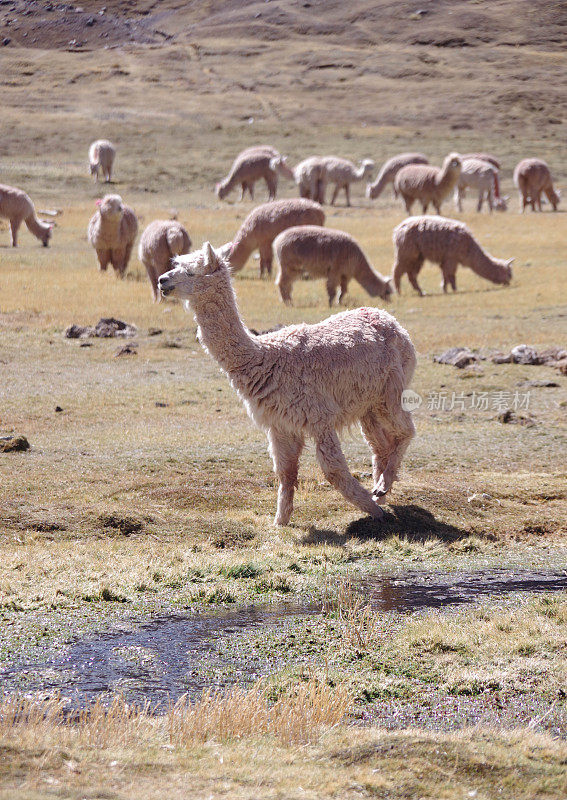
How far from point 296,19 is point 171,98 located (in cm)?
2805

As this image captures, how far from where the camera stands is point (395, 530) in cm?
898

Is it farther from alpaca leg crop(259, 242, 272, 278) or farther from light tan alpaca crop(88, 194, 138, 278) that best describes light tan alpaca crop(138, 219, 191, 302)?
alpaca leg crop(259, 242, 272, 278)

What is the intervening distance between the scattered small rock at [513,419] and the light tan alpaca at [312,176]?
25.4 meters

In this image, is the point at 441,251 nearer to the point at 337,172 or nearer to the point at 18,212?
the point at 18,212

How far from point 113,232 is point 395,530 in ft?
53.7

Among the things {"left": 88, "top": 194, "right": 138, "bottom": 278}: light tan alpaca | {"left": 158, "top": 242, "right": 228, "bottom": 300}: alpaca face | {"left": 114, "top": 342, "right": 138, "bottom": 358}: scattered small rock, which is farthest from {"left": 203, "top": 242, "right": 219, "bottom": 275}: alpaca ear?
{"left": 88, "top": 194, "right": 138, "bottom": 278}: light tan alpaca

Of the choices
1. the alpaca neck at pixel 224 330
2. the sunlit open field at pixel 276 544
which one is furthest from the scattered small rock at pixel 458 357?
the alpaca neck at pixel 224 330

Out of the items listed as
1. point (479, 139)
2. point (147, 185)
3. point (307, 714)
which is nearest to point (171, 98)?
point (479, 139)

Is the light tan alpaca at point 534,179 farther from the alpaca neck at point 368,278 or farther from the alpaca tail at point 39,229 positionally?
the alpaca neck at point 368,278

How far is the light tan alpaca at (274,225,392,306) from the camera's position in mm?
20781

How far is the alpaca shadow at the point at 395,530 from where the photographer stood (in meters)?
8.87

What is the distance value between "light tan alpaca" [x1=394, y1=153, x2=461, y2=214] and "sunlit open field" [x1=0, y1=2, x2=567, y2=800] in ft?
12.3

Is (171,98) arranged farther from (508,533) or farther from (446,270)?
(508,533)

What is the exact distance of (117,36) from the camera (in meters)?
81.8
